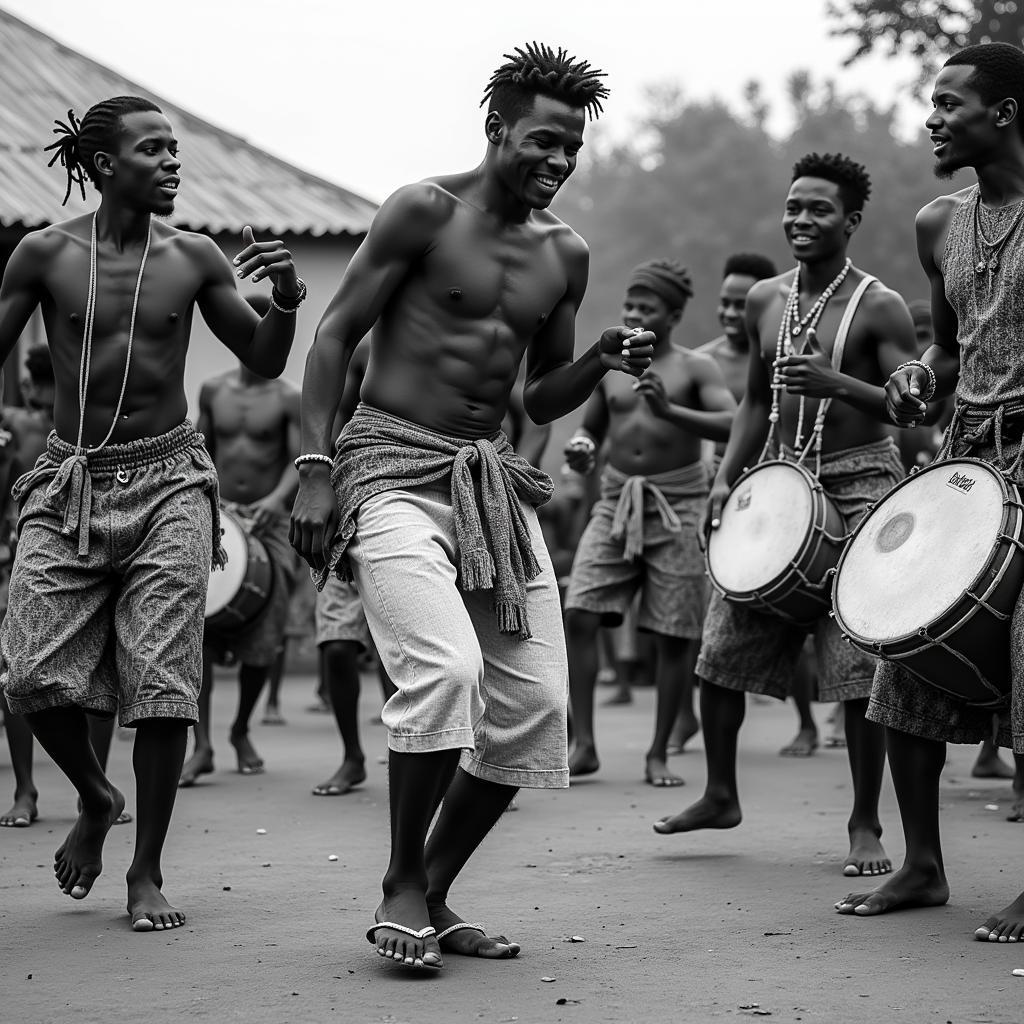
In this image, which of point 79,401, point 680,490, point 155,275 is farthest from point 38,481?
point 680,490

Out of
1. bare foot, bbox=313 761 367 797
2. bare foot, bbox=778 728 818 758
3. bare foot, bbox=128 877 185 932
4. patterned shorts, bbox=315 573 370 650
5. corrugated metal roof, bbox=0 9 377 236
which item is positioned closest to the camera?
bare foot, bbox=128 877 185 932

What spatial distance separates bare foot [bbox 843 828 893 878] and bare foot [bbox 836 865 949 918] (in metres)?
0.63

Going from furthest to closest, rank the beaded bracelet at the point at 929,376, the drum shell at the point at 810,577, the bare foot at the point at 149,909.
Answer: the drum shell at the point at 810,577
the beaded bracelet at the point at 929,376
the bare foot at the point at 149,909

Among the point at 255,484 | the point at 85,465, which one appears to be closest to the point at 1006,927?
the point at 85,465

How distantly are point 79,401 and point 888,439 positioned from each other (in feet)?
9.56

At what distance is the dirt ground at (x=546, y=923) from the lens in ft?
13.7

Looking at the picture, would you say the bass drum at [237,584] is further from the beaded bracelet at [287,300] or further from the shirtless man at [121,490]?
the beaded bracelet at [287,300]

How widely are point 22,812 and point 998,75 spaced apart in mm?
4681

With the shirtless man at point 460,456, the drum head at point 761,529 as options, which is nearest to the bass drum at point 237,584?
the drum head at point 761,529

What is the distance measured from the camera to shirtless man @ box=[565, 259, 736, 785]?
8.76m

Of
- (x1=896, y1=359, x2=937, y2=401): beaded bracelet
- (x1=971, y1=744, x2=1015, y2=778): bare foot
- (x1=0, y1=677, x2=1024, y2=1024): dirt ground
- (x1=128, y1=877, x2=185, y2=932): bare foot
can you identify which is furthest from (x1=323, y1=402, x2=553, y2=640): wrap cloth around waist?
(x1=971, y1=744, x2=1015, y2=778): bare foot

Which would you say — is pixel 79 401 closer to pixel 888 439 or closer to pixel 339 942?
pixel 339 942

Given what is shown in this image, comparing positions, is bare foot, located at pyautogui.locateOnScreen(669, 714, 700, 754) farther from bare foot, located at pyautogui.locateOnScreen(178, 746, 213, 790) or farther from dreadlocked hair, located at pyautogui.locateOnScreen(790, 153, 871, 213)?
dreadlocked hair, located at pyautogui.locateOnScreen(790, 153, 871, 213)

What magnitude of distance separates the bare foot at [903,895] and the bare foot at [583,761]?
10.8ft
